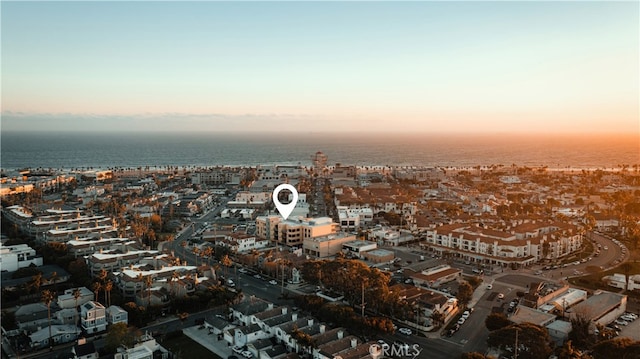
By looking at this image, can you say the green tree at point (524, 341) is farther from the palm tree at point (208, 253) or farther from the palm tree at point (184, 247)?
the palm tree at point (184, 247)

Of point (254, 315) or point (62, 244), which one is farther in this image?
point (62, 244)

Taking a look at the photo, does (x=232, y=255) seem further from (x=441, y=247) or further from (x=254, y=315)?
(x=441, y=247)

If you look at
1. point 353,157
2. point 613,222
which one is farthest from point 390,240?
point 353,157

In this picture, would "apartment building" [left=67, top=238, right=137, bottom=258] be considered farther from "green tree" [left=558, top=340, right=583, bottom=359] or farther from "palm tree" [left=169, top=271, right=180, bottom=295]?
"green tree" [left=558, top=340, right=583, bottom=359]

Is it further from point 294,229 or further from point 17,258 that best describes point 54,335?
point 294,229

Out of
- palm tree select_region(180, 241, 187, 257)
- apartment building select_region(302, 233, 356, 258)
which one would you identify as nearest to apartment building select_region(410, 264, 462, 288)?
apartment building select_region(302, 233, 356, 258)

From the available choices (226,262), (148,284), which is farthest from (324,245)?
(148,284)

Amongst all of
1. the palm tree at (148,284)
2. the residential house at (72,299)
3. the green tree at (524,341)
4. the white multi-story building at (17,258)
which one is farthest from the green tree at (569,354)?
the white multi-story building at (17,258)
